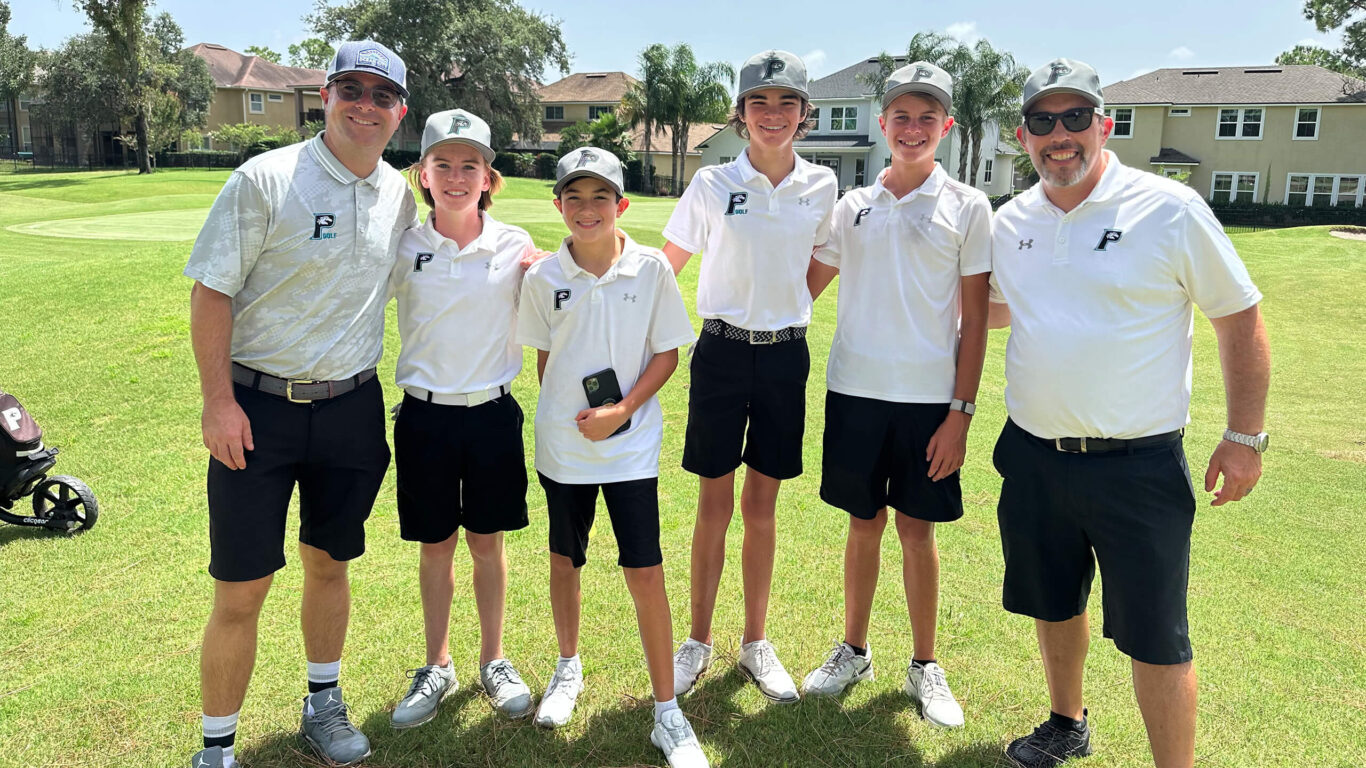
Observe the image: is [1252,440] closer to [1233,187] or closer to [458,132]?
[458,132]

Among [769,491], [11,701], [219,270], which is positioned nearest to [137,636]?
[11,701]

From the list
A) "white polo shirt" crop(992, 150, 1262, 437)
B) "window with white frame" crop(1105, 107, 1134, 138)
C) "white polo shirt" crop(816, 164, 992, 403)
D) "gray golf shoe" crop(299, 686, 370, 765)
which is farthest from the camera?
"window with white frame" crop(1105, 107, 1134, 138)

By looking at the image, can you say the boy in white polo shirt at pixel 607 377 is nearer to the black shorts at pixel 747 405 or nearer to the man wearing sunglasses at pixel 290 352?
the black shorts at pixel 747 405

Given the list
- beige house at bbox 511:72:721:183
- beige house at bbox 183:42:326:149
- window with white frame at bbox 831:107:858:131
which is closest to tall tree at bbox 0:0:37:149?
beige house at bbox 183:42:326:149

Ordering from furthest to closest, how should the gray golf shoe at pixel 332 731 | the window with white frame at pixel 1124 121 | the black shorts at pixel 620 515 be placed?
the window with white frame at pixel 1124 121 < the black shorts at pixel 620 515 < the gray golf shoe at pixel 332 731

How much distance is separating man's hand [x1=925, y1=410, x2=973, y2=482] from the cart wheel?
5.21 metres

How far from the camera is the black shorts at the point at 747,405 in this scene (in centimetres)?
396

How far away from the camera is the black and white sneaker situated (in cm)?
351

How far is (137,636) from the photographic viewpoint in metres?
4.38

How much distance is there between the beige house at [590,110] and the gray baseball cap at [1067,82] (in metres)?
54.4

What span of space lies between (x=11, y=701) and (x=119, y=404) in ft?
16.3

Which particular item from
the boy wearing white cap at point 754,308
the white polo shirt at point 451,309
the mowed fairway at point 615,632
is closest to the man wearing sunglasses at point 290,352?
the white polo shirt at point 451,309

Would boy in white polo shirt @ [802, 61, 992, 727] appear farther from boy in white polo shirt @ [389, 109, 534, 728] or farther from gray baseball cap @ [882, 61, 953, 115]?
boy in white polo shirt @ [389, 109, 534, 728]

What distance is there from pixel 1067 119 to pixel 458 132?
2349mm
